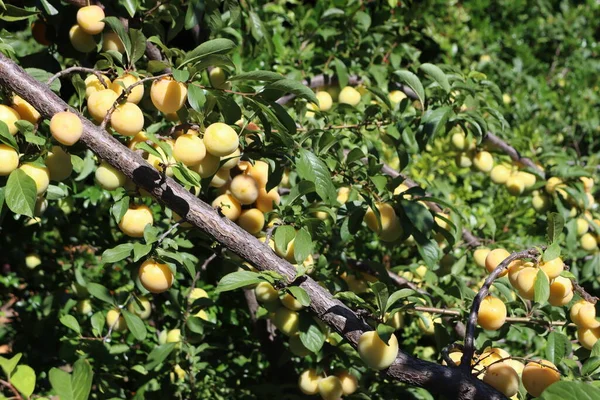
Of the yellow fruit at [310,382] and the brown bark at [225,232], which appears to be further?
the yellow fruit at [310,382]

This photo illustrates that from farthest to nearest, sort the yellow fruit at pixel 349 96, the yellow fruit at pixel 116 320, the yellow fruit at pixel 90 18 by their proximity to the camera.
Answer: the yellow fruit at pixel 349 96 → the yellow fruit at pixel 116 320 → the yellow fruit at pixel 90 18

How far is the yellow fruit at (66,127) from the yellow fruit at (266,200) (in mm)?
481

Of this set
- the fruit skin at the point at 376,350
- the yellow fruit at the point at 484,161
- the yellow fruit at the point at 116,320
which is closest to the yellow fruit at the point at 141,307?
the yellow fruit at the point at 116,320

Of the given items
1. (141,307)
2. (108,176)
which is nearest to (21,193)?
(108,176)

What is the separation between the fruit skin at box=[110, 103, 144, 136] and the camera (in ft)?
3.90

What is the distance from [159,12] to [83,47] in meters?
0.24

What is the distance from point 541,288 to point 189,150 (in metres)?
0.70

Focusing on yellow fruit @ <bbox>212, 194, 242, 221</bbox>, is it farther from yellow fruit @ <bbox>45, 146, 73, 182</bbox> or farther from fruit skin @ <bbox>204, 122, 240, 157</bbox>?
yellow fruit @ <bbox>45, 146, 73, 182</bbox>

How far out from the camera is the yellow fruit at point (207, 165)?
1.27 meters

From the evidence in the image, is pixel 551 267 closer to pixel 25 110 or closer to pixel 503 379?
pixel 503 379

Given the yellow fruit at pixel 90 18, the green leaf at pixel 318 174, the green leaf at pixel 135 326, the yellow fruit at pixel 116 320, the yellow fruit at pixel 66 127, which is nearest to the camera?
the yellow fruit at pixel 66 127

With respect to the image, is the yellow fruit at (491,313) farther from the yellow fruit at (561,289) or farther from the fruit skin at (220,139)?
the fruit skin at (220,139)

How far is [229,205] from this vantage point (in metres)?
1.40

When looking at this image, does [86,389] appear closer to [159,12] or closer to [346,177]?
[346,177]
